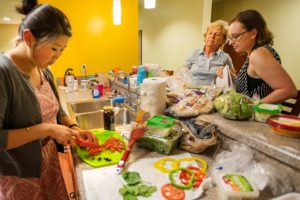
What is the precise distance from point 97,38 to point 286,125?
2.85 m

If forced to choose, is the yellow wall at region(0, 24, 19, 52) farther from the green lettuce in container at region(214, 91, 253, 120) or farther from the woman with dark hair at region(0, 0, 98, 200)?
A: the green lettuce in container at region(214, 91, 253, 120)

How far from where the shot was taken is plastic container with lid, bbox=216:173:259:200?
2.12ft

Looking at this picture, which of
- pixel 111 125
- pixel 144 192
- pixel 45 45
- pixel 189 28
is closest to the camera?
pixel 144 192

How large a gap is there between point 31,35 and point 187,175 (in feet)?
2.63

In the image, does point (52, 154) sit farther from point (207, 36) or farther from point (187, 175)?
point (207, 36)

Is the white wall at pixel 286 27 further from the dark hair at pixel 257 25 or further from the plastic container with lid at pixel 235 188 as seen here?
the plastic container with lid at pixel 235 188

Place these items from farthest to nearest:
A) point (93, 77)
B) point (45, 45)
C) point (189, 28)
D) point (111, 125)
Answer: point (189, 28) < point (93, 77) < point (111, 125) < point (45, 45)

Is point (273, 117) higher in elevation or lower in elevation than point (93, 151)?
A: higher

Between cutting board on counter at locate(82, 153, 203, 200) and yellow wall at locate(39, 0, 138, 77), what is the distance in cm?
251

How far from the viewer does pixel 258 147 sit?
0.85 m

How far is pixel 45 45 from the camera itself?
33.9 inches

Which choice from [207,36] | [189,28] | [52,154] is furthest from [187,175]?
[189,28]

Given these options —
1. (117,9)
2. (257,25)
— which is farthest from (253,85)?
(117,9)

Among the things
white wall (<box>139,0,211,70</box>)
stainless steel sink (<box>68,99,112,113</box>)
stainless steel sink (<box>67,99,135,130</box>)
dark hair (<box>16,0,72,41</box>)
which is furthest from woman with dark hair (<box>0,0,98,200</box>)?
white wall (<box>139,0,211,70</box>)
